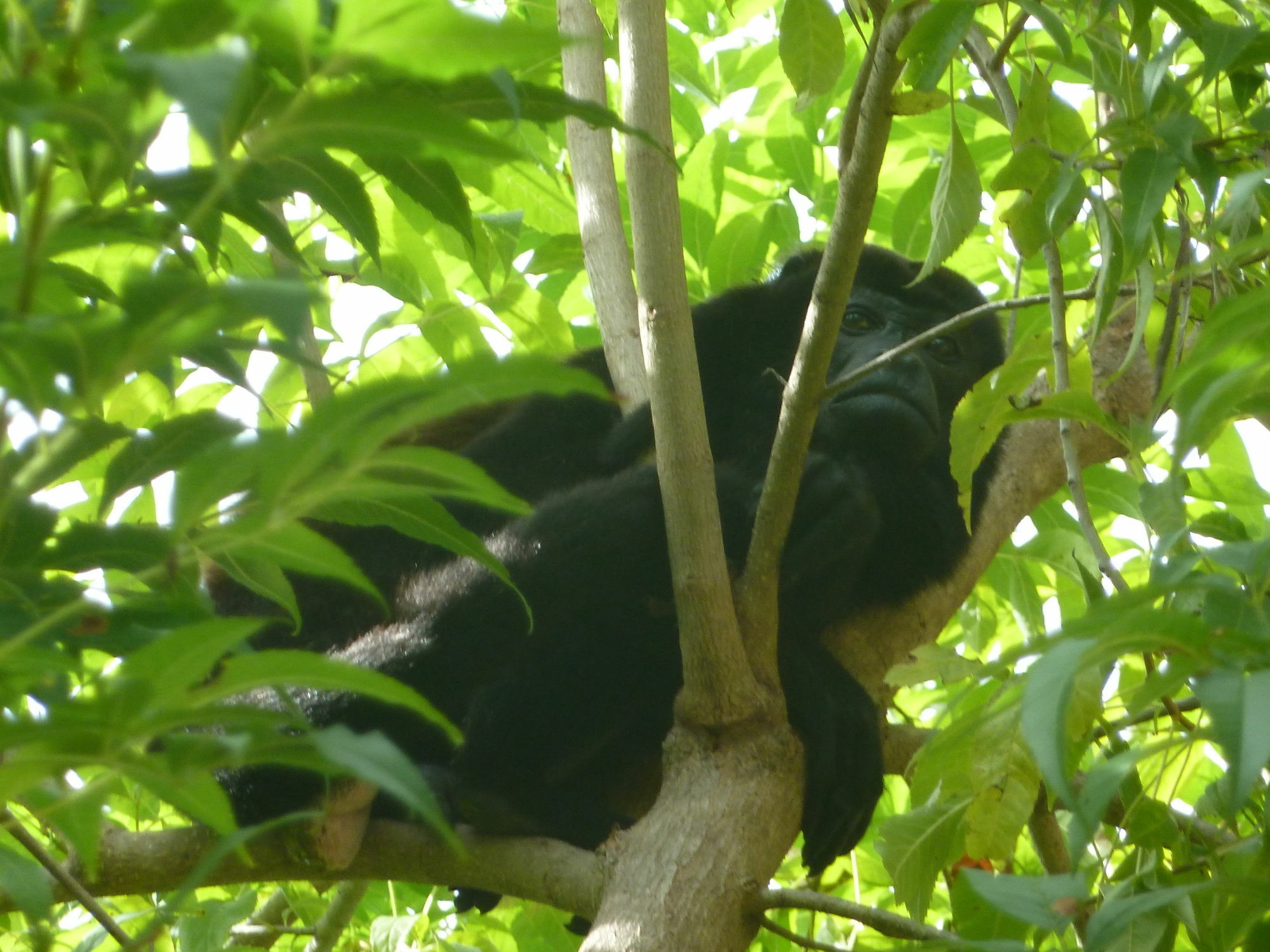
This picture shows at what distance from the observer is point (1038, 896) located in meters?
1.11

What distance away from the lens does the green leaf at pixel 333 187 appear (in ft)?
3.00

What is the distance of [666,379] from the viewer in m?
1.74

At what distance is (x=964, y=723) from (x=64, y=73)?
110 cm

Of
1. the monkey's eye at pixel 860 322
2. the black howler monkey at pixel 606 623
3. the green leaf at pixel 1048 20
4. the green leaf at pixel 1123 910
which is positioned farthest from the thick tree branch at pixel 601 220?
the green leaf at pixel 1123 910

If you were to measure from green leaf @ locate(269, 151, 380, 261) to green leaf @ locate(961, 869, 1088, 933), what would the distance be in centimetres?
76

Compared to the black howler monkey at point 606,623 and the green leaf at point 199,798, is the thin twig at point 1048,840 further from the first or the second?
the green leaf at point 199,798

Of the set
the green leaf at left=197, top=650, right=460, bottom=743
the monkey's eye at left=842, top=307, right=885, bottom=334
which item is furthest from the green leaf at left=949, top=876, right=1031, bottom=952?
the monkey's eye at left=842, top=307, right=885, bottom=334

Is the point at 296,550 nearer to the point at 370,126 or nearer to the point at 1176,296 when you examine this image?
the point at 370,126

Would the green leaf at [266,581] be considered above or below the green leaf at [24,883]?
above

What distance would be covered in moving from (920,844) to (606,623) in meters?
0.87

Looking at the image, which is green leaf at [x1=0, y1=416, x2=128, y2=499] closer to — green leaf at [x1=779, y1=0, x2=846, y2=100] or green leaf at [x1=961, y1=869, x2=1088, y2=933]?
green leaf at [x1=961, y1=869, x2=1088, y2=933]

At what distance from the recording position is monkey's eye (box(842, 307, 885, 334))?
10.5 feet

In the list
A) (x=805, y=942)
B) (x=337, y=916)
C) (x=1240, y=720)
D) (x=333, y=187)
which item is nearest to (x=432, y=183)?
(x=333, y=187)

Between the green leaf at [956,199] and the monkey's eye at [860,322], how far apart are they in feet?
4.56
